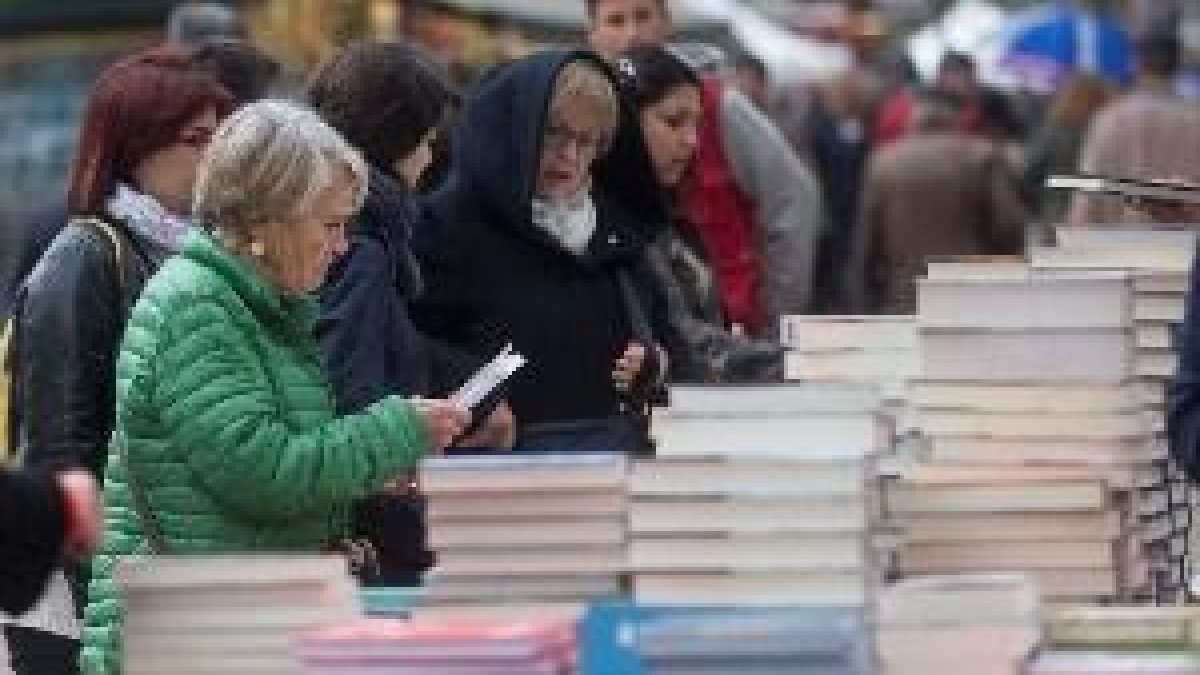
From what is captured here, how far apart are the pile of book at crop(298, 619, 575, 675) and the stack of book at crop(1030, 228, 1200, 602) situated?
1.44m

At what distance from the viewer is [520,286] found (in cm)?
922

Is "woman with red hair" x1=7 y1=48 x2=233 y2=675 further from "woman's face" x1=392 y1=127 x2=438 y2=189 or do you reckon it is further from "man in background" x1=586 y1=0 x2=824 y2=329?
"man in background" x1=586 y1=0 x2=824 y2=329

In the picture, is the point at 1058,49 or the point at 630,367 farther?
the point at 1058,49

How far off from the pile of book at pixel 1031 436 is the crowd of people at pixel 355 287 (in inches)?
34.8

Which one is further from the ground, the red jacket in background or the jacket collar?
the jacket collar

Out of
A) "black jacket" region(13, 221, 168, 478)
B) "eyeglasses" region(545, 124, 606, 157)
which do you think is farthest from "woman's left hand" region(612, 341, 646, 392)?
"black jacket" region(13, 221, 168, 478)

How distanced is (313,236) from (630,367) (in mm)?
1894

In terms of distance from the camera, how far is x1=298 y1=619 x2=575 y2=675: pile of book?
20.8 ft

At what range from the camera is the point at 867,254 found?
1797cm

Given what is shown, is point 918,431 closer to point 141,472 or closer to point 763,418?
point 763,418

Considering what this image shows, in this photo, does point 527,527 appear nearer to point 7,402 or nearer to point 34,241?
point 7,402

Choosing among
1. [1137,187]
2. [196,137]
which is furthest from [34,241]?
[1137,187]

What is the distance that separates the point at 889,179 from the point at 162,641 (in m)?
11.2

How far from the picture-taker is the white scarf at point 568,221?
361 inches
